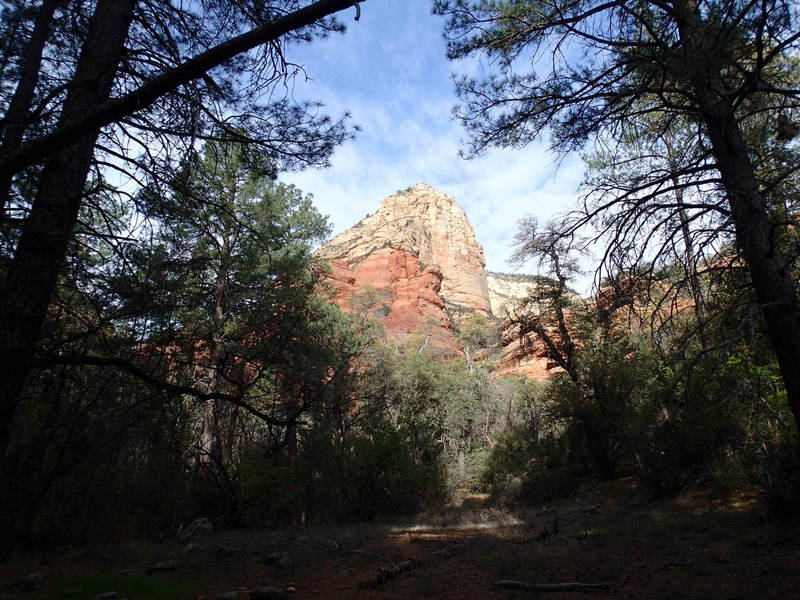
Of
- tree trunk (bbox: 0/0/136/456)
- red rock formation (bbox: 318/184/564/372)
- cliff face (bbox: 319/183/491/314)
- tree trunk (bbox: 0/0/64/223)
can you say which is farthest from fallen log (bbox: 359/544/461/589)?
cliff face (bbox: 319/183/491/314)

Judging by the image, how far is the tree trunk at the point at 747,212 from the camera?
143 inches

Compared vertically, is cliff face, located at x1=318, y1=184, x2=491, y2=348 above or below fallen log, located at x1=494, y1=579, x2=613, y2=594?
above

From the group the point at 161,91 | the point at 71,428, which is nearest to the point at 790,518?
the point at 161,91

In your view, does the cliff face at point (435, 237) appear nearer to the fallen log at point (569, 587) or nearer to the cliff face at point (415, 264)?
the cliff face at point (415, 264)

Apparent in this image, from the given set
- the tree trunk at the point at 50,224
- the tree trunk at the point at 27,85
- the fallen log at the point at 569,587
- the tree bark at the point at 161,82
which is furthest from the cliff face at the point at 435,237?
the tree bark at the point at 161,82

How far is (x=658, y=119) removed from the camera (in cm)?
577

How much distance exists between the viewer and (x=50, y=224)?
2.95 metres

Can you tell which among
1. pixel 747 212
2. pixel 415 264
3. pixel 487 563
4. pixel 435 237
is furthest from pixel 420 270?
pixel 747 212

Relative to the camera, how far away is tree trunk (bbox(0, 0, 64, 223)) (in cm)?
335

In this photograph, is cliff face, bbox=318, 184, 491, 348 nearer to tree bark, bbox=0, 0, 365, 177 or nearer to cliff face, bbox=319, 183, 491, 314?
cliff face, bbox=319, 183, 491, 314

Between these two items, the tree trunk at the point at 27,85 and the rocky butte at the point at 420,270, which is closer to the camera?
the tree trunk at the point at 27,85

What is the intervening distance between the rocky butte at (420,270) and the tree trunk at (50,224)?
68.9 feet

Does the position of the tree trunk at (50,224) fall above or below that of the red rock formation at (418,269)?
below

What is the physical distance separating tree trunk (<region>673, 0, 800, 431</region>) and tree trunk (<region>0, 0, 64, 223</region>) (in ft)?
16.7
